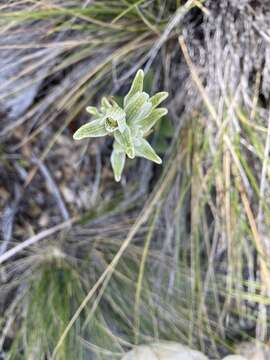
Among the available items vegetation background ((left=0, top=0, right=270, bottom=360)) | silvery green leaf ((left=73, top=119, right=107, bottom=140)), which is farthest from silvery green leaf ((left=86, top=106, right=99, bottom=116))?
vegetation background ((left=0, top=0, right=270, bottom=360))

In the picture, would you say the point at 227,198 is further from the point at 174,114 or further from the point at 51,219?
the point at 51,219

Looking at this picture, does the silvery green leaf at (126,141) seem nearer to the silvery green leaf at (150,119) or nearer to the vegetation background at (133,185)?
the silvery green leaf at (150,119)

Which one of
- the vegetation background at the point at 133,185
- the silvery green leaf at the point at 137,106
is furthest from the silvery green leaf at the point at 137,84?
the vegetation background at the point at 133,185

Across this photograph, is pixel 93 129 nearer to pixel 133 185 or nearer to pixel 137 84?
pixel 137 84

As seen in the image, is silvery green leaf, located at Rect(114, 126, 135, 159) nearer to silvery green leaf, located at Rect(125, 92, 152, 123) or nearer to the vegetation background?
silvery green leaf, located at Rect(125, 92, 152, 123)

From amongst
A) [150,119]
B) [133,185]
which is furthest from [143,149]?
[133,185]

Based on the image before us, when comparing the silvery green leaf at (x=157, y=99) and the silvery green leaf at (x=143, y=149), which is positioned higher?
the silvery green leaf at (x=157, y=99)
